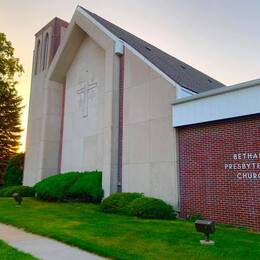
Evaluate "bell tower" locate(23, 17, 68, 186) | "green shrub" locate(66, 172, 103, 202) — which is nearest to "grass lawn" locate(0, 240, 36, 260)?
"green shrub" locate(66, 172, 103, 202)

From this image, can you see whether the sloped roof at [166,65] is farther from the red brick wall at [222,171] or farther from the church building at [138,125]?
the red brick wall at [222,171]

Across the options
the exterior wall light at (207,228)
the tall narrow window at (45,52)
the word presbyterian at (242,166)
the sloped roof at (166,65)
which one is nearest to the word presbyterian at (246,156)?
the word presbyterian at (242,166)

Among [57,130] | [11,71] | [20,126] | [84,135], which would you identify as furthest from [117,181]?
[20,126]

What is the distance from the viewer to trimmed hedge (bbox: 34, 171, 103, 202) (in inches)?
603

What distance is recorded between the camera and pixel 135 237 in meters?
7.68

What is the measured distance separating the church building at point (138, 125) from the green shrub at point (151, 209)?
73 cm

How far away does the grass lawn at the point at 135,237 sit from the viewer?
6281mm

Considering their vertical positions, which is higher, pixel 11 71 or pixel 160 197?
pixel 11 71

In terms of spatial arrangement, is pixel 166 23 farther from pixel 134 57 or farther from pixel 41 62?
pixel 41 62

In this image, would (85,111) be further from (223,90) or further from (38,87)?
(223,90)

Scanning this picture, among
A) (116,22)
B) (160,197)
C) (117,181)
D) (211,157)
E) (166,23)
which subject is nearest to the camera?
(211,157)

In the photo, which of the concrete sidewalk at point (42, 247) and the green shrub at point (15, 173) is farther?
the green shrub at point (15, 173)

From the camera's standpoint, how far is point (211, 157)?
36.2 feet

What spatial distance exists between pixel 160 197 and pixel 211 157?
2.78 m
